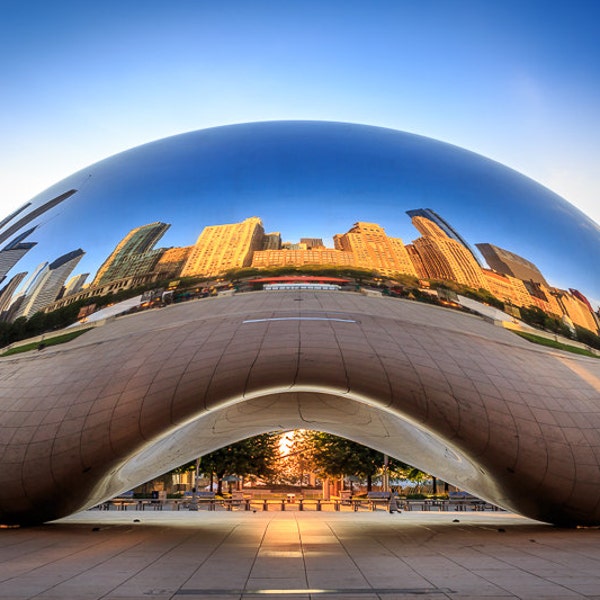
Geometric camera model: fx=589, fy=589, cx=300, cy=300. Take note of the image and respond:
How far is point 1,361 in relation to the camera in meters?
13.2

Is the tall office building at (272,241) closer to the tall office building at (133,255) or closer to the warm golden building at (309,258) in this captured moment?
the warm golden building at (309,258)

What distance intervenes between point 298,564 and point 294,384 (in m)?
4.06

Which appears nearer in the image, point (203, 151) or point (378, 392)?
point (378, 392)

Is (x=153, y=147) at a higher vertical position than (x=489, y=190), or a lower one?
higher

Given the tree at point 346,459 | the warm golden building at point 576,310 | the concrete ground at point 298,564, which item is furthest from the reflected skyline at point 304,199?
the tree at point 346,459

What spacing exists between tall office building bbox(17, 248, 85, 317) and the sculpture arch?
3.43ft

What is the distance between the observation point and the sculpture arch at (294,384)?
11.8 metres

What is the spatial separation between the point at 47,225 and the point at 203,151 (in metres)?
4.05

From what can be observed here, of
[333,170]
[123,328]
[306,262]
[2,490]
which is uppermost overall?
[333,170]

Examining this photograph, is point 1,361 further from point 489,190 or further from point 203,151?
point 489,190

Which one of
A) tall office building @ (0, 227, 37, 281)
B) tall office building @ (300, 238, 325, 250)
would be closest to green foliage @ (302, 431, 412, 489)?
tall office building @ (0, 227, 37, 281)

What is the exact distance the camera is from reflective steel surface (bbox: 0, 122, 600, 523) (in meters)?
11.8

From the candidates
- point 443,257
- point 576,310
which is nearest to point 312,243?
point 443,257

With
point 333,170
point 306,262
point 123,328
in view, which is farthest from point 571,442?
point 123,328
